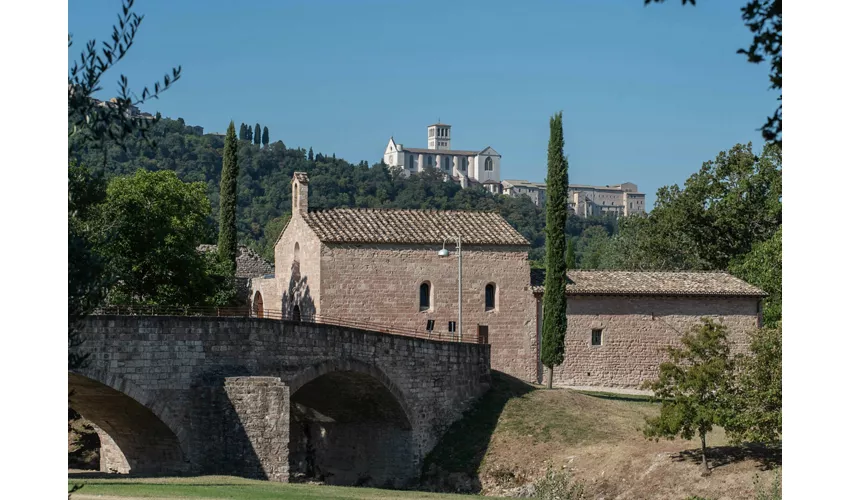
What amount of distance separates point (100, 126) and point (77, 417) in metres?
24.2

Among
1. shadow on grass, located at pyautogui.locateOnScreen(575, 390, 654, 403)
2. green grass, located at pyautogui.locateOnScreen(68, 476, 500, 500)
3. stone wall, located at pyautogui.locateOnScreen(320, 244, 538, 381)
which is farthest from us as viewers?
stone wall, located at pyautogui.locateOnScreen(320, 244, 538, 381)

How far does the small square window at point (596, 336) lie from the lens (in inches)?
1384

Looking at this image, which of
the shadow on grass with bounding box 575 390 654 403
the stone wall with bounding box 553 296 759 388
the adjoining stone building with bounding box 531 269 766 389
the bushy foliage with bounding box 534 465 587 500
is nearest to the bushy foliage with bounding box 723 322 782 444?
the bushy foliage with bounding box 534 465 587 500

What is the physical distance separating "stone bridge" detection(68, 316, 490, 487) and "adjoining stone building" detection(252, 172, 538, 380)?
112 inches

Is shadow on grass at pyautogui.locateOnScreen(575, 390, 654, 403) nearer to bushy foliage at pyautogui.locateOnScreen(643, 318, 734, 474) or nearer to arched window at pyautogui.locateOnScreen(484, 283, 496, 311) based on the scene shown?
arched window at pyautogui.locateOnScreen(484, 283, 496, 311)

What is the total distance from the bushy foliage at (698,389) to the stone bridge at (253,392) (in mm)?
7242

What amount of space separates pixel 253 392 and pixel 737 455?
32.3ft

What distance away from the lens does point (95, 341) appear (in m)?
22.3

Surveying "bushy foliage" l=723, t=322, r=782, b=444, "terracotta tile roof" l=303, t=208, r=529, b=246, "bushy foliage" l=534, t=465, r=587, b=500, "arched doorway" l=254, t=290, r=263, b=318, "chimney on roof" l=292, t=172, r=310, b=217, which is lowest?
"bushy foliage" l=534, t=465, r=587, b=500

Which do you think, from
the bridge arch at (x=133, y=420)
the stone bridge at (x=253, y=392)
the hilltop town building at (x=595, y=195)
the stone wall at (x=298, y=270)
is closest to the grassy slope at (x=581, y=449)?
the stone bridge at (x=253, y=392)

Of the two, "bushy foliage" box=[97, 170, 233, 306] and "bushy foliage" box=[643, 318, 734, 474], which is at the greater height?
"bushy foliage" box=[97, 170, 233, 306]

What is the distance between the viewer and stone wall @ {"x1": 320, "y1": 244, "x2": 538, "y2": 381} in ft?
108
